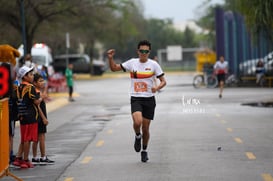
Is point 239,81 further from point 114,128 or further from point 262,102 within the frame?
point 114,128

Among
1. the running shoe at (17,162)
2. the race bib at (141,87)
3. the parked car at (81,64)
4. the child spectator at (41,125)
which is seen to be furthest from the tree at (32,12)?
the parked car at (81,64)

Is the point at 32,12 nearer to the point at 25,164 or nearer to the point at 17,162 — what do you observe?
the point at 17,162

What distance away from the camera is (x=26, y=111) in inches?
536

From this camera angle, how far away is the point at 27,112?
44.7 ft

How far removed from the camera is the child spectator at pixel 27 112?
13547mm

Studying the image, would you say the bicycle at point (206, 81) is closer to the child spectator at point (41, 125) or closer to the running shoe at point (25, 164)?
the child spectator at point (41, 125)

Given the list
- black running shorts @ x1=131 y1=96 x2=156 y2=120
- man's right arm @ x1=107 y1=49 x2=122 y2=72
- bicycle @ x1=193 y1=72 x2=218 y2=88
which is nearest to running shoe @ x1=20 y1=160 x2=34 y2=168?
black running shorts @ x1=131 y1=96 x2=156 y2=120

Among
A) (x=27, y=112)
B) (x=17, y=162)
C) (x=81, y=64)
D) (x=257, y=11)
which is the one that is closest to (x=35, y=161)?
(x=17, y=162)

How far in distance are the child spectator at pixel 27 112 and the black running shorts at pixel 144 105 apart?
1.59m

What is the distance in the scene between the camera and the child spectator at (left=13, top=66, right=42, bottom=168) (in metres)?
13.5

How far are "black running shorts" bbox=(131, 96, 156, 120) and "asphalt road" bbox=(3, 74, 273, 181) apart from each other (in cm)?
82

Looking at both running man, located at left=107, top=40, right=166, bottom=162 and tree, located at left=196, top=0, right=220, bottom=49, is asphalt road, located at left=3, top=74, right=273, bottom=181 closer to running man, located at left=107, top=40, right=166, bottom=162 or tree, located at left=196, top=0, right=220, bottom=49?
running man, located at left=107, top=40, right=166, bottom=162

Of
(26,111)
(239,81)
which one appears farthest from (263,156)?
(239,81)

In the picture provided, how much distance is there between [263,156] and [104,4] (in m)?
32.1
